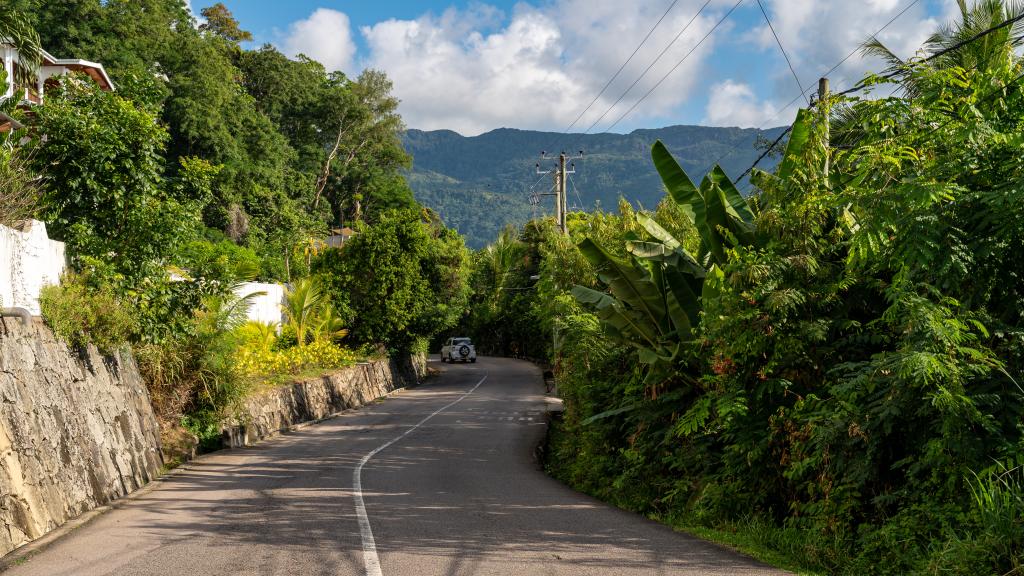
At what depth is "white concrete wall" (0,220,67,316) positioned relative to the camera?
1113 centimetres

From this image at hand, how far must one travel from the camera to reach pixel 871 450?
7.55 m

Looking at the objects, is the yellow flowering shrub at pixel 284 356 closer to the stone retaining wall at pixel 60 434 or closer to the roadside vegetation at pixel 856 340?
the stone retaining wall at pixel 60 434

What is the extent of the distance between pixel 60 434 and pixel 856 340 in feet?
33.3

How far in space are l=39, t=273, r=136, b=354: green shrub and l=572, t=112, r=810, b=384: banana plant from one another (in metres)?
7.94

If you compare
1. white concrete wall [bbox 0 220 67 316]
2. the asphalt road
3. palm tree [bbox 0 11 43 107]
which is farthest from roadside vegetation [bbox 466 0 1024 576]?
palm tree [bbox 0 11 43 107]

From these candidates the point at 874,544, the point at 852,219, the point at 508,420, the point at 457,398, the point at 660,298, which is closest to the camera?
the point at 874,544

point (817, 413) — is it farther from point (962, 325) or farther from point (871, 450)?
point (962, 325)

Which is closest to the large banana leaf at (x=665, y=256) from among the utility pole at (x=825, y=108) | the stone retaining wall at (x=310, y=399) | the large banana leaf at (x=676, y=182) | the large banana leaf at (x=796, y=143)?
the large banana leaf at (x=676, y=182)

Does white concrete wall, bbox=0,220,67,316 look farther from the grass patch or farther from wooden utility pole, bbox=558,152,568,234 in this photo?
wooden utility pole, bbox=558,152,568,234

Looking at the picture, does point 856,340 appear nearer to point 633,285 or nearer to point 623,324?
point 633,285

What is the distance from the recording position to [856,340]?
8930 millimetres

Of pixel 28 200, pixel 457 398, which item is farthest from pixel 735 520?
pixel 457 398

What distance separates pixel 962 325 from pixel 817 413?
199cm

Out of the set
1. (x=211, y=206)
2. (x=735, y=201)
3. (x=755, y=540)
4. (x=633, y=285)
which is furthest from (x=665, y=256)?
(x=211, y=206)
